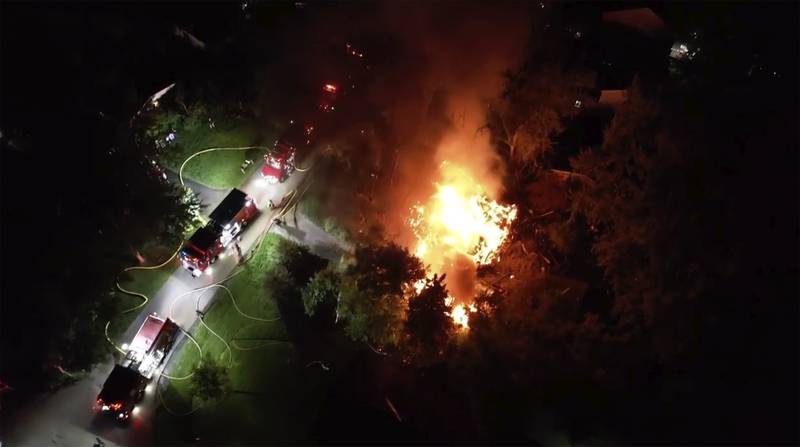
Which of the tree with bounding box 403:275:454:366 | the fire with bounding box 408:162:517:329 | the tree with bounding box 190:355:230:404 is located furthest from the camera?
the fire with bounding box 408:162:517:329

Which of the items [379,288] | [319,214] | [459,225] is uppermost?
[459,225]

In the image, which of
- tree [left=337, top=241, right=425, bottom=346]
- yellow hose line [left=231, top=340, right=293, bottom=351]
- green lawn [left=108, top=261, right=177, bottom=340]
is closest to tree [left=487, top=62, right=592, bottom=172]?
tree [left=337, top=241, right=425, bottom=346]

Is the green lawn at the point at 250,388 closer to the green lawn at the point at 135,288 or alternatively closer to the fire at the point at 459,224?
the green lawn at the point at 135,288

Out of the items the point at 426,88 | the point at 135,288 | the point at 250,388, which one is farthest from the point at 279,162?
the point at 250,388

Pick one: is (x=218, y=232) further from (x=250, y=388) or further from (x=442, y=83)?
(x=442, y=83)

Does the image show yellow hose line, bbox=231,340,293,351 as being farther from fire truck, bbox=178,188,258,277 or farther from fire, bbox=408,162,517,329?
Answer: fire, bbox=408,162,517,329

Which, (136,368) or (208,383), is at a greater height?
(136,368)

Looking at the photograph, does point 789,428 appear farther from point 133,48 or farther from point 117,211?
point 133,48
